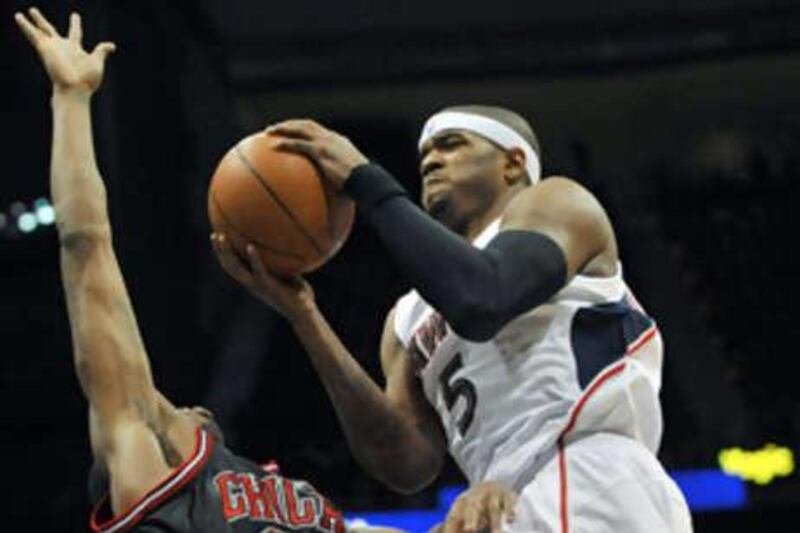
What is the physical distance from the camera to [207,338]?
8.98m

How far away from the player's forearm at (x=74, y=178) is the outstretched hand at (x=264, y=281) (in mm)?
249

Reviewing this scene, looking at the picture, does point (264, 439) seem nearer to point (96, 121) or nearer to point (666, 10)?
point (96, 121)

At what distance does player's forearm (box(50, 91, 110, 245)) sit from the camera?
9.62 feet

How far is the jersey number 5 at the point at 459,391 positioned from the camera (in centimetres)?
277

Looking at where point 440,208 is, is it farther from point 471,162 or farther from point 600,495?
point 600,495

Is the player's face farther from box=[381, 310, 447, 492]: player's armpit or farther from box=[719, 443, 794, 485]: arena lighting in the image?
box=[719, 443, 794, 485]: arena lighting

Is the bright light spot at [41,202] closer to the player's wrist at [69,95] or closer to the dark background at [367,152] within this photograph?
the dark background at [367,152]

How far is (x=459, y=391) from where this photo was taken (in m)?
2.81

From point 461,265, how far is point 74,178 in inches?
34.6

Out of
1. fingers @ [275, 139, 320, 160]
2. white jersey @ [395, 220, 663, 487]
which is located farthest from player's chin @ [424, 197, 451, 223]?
fingers @ [275, 139, 320, 160]

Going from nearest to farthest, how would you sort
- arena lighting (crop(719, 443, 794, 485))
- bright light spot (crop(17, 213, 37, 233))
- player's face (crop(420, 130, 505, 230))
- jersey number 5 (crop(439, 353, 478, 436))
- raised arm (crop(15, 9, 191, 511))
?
jersey number 5 (crop(439, 353, 478, 436)), raised arm (crop(15, 9, 191, 511)), player's face (crop(420, 130, 505, 230)), arena lighting (crop(719, 443, 794, 485)), bright light spot (crop(17, 213, 37, 233))

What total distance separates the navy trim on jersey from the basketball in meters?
0.48

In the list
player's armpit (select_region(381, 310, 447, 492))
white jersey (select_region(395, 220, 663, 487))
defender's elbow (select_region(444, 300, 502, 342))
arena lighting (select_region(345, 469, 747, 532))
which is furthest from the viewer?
arena lighting (select_region(345, 469, 747, 532))

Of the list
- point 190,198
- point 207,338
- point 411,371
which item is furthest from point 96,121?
point 411,371
